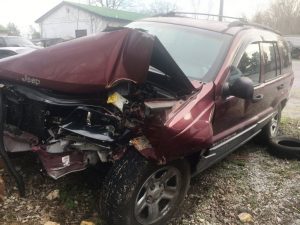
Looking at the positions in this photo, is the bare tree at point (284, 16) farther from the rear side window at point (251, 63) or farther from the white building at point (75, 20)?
the rear side window at point (251, 63)

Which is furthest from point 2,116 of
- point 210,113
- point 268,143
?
point 268,143

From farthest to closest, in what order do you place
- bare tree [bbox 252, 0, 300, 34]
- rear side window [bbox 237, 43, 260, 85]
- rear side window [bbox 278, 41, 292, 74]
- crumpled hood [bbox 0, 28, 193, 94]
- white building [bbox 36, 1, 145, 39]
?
bare tree [bbox 252, 0, 300, 34] < white building [bbox 36, 1, 145, 39] < rear side window [bbox 278, 41, 292, 74] < rear side window [bbox 237, 43, 260, 85] < crumpled hood [bbox 0, 28, 193, 94]

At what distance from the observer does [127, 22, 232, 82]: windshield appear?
372 centimetres

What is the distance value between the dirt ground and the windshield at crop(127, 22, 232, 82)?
4.41 ft

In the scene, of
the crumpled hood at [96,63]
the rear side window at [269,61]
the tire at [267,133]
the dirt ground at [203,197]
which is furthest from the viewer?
the tire at [267,133]

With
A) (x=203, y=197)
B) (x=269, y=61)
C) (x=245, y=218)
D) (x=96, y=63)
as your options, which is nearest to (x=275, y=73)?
(x=269, y=61)

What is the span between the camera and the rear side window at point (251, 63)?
4.09 metres

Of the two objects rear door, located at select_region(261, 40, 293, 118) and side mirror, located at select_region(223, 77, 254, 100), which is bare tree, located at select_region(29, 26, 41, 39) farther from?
side mirror, located at select_region(223, 77, 254, 100)

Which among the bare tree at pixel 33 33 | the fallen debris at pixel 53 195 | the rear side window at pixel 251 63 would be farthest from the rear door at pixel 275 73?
the bare tree at pixel 33 33

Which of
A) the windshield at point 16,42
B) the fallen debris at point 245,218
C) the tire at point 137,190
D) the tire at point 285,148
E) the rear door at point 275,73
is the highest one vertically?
the rear door at point 275,73

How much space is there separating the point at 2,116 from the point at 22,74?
402 millimetres

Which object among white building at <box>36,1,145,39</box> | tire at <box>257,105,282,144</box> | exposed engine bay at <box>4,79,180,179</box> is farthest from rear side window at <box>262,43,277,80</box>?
white building at <box>36,1,145,39</box>

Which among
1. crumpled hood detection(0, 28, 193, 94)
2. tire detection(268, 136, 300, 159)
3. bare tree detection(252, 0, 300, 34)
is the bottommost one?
tire detection(268, 136, 300, 159)

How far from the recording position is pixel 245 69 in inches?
164
